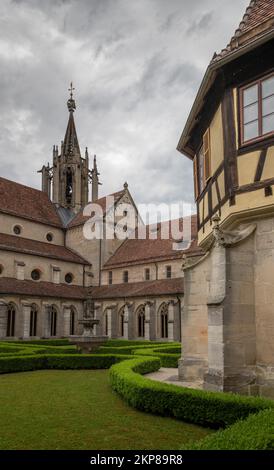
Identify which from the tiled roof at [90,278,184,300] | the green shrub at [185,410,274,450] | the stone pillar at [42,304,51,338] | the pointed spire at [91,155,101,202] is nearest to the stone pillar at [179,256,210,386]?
the green shrub at [185,410,274,450]

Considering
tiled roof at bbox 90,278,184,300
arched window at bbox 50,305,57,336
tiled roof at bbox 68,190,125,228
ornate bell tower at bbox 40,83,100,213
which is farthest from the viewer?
ornate bell tower at bbox 40,83,100,213

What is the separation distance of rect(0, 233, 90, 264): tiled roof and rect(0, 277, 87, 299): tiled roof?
2.65 m

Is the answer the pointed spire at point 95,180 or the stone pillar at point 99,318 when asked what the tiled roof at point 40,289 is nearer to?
the stone pillar at point 99,318

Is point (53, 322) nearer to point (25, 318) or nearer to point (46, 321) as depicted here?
point (46, 321)

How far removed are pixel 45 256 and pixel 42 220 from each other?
5271 millimetres

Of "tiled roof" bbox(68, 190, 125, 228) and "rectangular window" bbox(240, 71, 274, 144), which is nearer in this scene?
"rectangular window" bbox(240, 71, 274, 144)

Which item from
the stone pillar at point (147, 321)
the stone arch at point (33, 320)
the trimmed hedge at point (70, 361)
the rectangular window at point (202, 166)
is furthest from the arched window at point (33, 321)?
the rectangular window at point (202, 166)

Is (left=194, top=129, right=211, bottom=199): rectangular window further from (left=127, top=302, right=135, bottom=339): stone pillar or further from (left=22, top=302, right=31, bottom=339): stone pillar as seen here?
(left=127, top=302, right=135, bottom=339): stone pillar

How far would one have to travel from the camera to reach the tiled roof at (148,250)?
Answer: 3608cm

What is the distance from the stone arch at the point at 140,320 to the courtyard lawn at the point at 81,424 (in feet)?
75.6

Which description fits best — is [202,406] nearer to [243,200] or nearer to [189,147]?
[243,200]

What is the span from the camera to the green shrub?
4.66 m

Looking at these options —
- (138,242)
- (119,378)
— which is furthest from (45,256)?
(119,378)

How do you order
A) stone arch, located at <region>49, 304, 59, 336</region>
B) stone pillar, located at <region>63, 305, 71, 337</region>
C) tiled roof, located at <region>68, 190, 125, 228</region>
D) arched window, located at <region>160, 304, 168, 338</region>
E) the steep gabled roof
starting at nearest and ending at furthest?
the steep gabled roof
arched window, located at <region>160, 304, 168, 338</region>
stone arch, located at <region>49, 304, 59, 336</region>
stone pillar, located at <region>63, 305, 71, 337</region>
tiled roof, located at <region>68, 190, 125, 228</region>
